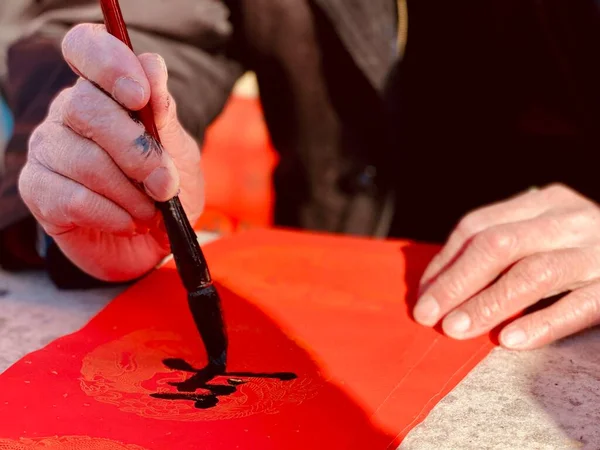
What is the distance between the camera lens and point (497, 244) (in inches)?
30.6

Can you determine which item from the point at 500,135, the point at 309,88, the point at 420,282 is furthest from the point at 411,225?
the point at 420,282

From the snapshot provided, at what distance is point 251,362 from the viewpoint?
0.69 meters

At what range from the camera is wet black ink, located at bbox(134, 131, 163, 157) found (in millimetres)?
625

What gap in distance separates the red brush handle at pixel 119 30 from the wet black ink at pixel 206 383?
0.75 ft

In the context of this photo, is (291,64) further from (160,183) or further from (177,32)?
(160,183)

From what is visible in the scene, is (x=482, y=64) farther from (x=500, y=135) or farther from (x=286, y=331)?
(x=286, y=331)

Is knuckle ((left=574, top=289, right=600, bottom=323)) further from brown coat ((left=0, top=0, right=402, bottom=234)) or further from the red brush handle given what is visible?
brown coat ((left=0, top=0, right=402, bottom=234))

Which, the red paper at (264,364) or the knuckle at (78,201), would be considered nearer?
the red paper at (264,364)

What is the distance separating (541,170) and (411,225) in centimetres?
31

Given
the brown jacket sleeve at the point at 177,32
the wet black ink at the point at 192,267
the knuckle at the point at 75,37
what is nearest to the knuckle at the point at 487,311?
the wet black ink at the point at 192,267

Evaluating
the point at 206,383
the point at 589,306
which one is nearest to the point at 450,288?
the point at 589,306

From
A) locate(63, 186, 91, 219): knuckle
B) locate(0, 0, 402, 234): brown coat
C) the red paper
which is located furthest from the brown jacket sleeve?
locate(63, 186, 91, 219): knuckle

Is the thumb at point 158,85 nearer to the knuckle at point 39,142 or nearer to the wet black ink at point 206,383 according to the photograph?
the knuckle at point 39,142

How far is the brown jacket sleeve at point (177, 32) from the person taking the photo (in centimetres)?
117
